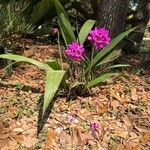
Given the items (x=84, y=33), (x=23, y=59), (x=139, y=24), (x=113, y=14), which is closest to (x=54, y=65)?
(x=23, y=59)

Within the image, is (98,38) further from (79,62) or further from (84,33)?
(84,33)

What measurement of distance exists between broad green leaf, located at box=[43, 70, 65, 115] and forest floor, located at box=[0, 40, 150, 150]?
13.5 inches

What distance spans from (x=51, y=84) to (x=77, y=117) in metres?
0.48

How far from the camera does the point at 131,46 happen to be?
6512mm

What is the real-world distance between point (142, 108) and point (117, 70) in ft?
3.30

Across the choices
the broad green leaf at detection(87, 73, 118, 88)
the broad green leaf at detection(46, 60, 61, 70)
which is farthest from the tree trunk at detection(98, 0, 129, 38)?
the broad green leaf at detection(46, 60, 61, 70)

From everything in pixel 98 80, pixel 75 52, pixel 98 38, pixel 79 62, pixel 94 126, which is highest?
pixel 98 38

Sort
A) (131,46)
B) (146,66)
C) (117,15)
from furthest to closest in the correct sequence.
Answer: (131,46), (146,66), (117,15)

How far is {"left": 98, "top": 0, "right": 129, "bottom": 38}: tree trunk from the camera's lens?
4.94 meters

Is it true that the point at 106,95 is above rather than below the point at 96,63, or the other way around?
below

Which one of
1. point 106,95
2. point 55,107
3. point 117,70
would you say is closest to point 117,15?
point 117,70

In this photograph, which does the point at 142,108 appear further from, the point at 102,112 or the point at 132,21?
the point at 132,21

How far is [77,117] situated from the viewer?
12.9 feet

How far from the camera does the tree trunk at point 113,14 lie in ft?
16.2
